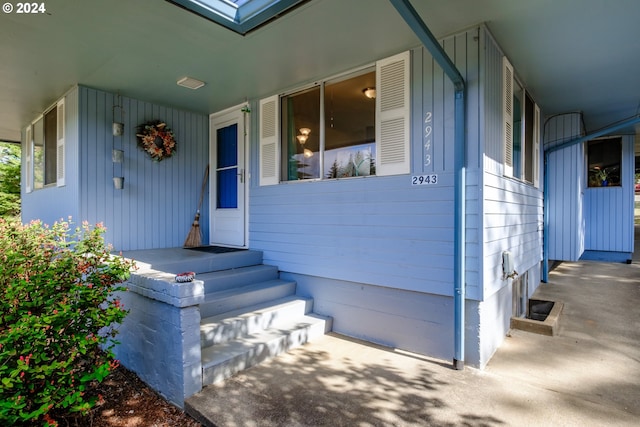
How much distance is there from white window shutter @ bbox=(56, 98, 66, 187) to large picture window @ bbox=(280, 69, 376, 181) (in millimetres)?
3078

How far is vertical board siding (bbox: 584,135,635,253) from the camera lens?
6.74 metres

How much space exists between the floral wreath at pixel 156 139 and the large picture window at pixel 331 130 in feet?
6.29

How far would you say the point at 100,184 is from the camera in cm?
454

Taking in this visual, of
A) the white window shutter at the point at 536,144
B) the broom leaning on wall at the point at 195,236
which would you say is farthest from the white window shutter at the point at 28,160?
the white window shutter at the point at 536,144

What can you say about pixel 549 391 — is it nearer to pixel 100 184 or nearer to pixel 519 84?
pixel 519 84

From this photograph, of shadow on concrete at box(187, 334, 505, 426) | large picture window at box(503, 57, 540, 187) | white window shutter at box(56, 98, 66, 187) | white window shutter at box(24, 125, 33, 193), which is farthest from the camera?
white window shutter at box(24, 125, 33, 193)

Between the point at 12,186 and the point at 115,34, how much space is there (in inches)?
381

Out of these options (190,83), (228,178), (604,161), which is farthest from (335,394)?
(604,161)

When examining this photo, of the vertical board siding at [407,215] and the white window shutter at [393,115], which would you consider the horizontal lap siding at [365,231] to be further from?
the white window shutter at [393,115]

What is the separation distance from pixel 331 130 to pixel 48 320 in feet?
9.77

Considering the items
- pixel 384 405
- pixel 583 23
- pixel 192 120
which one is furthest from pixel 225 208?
pixel 583 23

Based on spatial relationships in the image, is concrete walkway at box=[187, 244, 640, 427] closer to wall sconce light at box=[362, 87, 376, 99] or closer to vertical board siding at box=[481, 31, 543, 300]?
vertical board siding at box=[481, 31, 543, 300]

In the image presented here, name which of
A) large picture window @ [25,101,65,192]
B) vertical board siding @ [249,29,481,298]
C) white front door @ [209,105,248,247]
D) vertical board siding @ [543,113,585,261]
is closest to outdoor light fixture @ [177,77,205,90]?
white front door @ [209,105,248,247]

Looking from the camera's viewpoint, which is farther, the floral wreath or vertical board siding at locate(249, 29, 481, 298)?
the floral wreath
